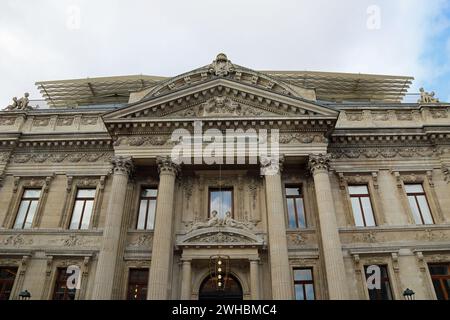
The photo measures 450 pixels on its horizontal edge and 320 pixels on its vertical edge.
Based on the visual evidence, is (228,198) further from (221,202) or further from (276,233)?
(276,233)

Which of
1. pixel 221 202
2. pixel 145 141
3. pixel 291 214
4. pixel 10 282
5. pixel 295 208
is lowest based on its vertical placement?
pixel 10 282

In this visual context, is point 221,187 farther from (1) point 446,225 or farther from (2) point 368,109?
(1) point 446,225

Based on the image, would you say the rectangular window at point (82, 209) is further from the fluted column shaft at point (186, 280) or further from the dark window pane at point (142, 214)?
the fluted column shaft at point (186, 280)

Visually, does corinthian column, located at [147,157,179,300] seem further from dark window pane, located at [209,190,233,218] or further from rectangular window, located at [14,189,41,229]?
rectangular window, located at [14,189,41,229]

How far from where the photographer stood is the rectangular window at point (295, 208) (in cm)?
1916

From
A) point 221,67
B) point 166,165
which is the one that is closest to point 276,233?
point 166,165

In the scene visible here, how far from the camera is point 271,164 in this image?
18.9 meters

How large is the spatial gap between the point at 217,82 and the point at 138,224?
29.0 feet

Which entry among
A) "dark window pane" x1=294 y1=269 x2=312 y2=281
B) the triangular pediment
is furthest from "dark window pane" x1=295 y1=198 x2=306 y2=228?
the triangular pediment

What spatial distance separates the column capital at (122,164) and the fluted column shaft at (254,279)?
25.8ft

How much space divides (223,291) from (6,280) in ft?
35.0

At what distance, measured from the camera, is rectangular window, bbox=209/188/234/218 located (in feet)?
63.9

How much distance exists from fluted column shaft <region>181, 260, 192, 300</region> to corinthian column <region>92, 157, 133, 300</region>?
3183 millimetres
